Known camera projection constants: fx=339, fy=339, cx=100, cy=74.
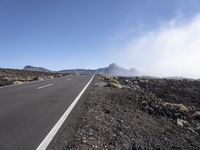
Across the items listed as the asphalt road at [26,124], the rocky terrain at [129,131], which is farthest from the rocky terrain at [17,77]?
the rocky terrain at [129,131]

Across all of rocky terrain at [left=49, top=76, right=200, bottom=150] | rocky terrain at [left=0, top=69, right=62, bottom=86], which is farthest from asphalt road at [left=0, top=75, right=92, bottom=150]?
rocky terrain at [left=0, top=69, right=62, bottom=86]

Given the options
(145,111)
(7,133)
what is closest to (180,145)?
(7,133)

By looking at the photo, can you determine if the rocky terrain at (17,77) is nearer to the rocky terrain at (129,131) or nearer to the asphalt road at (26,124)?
the asphalt road at (26,124)

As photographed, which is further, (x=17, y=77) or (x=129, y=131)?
(x=17, y=77)

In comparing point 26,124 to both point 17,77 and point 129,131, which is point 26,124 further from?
point 17,77

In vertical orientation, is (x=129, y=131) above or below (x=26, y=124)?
below

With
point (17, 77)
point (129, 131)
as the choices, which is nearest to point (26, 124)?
point (129, 131)

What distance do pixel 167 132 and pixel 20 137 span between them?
507cm

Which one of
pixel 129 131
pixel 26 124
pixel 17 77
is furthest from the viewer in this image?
pixel 17 77

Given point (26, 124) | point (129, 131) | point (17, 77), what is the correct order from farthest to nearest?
1. point (17, 77)
2. point (129, 131)
3. point (26, 124)

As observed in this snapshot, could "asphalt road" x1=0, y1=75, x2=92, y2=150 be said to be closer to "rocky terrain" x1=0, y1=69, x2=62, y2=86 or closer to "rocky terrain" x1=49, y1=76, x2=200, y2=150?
"rocky terrain" x1=49, y1=76, x2=200, y2=150

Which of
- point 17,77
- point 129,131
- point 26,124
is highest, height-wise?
→ point 26,124

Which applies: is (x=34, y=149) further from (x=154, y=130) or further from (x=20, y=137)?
(x=154, y=130)

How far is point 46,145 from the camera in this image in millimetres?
7406
